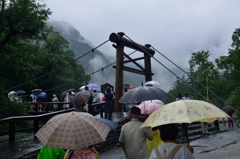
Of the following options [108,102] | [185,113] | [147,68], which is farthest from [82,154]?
[147,68]

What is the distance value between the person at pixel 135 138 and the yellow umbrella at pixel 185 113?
1.12 metres

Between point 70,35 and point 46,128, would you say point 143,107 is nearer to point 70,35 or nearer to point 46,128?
point 46,128

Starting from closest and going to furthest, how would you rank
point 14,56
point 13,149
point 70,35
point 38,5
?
1. point 13,149
2. point 14,56
3. point 38,5
4. point 70,35

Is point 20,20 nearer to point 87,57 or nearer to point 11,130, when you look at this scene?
point 11,130

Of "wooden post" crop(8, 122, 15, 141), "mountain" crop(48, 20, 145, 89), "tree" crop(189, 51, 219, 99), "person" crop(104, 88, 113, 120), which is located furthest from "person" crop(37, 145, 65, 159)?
"mountain" crop(48, 20, 145, 89)

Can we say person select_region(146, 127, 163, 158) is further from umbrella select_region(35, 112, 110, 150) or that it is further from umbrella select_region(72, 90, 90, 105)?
umbrella select_region(72, 90, 90, 105)

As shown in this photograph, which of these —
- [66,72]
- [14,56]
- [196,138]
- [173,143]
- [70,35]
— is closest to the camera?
[173,143]

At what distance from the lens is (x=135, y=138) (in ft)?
14.4

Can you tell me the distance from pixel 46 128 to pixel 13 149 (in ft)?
15.4

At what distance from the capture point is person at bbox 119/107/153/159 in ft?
14.3

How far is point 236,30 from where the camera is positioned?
28.6 metres

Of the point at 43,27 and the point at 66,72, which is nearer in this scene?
the point at 43,27

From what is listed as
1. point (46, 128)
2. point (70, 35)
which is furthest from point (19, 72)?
point (70, 35)

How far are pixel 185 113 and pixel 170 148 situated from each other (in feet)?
1.64
